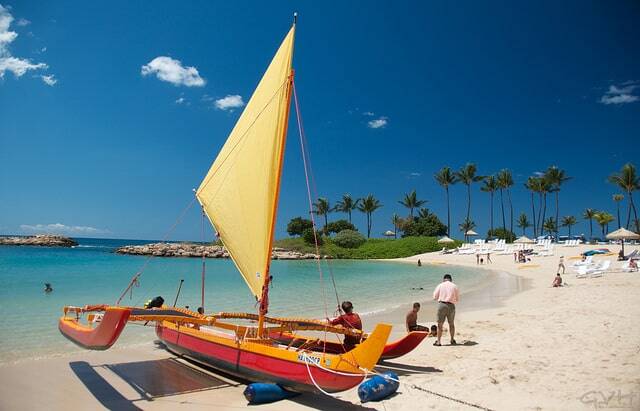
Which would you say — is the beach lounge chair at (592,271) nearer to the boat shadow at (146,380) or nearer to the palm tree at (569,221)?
the boat shadow at (146,380)

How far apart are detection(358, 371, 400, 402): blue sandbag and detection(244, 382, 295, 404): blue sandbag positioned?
124 centimetres

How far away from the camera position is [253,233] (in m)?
7.34

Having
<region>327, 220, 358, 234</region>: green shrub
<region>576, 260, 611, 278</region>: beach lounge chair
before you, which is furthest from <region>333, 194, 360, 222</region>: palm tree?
<region>576, 260, 611, 278</region>: beach lounge chair

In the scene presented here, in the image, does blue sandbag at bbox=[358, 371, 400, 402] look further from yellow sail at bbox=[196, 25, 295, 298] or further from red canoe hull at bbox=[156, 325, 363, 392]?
yellow sail at bbox=[196, 25, 295, 298]

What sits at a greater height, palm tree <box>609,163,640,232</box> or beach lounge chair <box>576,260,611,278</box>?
palm tree <box>609,163,640,232</box>

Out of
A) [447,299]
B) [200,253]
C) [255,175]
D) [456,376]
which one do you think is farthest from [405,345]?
[200,253]

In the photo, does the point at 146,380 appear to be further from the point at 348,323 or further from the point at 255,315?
the point at 348,323

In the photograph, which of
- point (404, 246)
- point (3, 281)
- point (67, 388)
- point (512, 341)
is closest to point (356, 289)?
point (512, 341)

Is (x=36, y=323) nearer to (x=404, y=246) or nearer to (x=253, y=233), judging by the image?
(x=253, y=233)

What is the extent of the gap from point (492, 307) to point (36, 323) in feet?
52.2

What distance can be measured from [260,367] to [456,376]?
3327mm

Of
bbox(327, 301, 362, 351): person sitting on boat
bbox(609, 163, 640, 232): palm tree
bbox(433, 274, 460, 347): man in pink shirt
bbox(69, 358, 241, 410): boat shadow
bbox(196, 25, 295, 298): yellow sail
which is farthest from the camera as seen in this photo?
bbox(609, 163, 640, 232): palm tree

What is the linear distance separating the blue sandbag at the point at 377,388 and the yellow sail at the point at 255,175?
246cm

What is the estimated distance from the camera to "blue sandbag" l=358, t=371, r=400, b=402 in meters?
5.79
